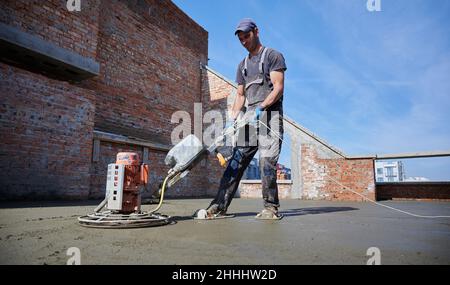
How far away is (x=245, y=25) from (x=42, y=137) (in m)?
4.74

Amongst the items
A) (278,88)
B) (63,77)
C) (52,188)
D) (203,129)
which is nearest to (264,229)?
(278,88)

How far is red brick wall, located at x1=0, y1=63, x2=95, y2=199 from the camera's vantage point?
17.0 feet

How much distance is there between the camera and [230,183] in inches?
132

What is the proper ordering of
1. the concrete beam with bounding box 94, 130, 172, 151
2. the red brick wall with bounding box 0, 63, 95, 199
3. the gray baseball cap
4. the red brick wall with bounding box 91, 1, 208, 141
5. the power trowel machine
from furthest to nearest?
1. the red brick wall with bounding box 91, 1, 208, 141
2. the concrete beam with bounding box 94, 130, 172, 151
3. the red brick wall with bounding box 0, 63, 95, 199
4. the gray baseball cap
5. the power trowel machine

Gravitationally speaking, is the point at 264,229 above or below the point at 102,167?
below

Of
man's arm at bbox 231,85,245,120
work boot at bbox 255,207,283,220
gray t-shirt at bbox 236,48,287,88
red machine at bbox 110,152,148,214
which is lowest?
work boot at bbox 255,207,283,220

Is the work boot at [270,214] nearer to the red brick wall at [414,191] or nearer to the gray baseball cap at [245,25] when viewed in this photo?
the gray baseball cap at [245,25]

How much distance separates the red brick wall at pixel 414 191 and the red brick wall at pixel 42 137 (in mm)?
9009

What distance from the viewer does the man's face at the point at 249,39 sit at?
334 cm

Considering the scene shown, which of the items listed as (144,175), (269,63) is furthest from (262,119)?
(144,175)

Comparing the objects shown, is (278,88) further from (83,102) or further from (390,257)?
(83,102)

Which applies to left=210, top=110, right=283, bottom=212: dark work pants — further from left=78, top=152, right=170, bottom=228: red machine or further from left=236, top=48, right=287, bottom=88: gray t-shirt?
left=78, top=152, right=170, bottom=228: red machine

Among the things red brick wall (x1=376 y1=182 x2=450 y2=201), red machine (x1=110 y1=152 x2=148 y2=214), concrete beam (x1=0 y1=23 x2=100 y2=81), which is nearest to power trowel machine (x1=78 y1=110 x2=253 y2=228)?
red machine (x1=110 y1=152 x2=148 y2=214)
